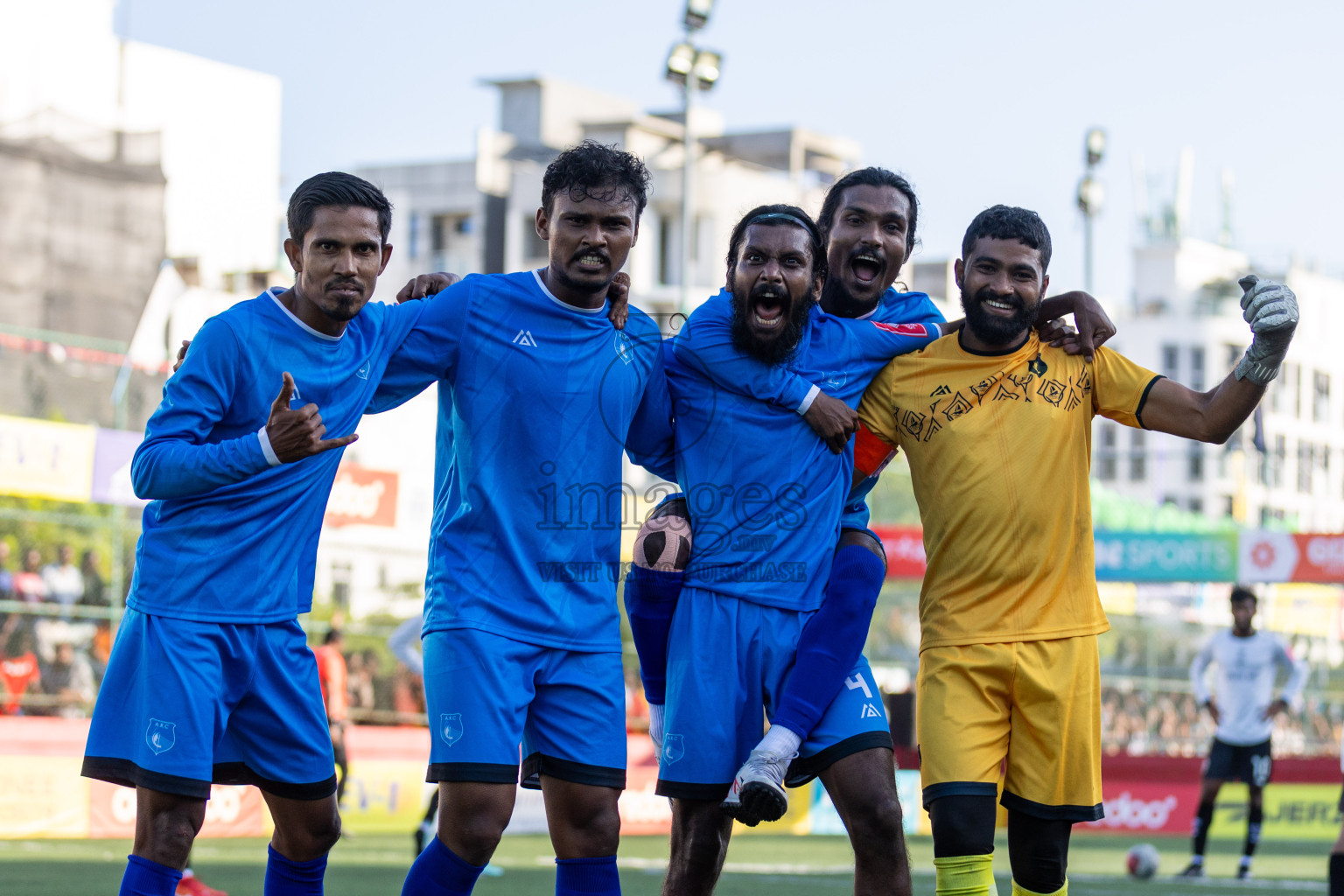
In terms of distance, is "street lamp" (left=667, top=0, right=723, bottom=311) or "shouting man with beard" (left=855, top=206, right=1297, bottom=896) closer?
"shouting man with beard" (left=855, top=206, right=1297, bottom=896)

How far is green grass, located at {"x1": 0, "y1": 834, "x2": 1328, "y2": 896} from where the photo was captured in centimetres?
1211

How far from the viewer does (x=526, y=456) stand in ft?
17.4

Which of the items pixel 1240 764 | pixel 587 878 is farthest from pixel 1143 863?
pixel 587 878

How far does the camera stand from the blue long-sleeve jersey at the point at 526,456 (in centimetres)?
523

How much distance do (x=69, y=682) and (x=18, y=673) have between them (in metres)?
0.55

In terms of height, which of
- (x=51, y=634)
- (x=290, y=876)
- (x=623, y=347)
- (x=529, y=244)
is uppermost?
(x=529, y=244)

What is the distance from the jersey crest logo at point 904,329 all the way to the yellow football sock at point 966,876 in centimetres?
179

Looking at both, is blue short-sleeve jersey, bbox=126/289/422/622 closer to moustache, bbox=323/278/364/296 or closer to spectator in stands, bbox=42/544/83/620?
moustache, bbox=323/278/364/296

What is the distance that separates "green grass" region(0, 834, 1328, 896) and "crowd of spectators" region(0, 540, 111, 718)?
141cm

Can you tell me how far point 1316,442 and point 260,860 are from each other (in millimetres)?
70851

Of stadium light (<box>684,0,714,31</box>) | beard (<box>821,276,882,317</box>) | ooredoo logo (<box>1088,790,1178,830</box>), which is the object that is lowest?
ooredoo logo (<box>1088,790,1178,830</box>)

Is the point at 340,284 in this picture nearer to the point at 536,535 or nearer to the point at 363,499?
the point at 536,535

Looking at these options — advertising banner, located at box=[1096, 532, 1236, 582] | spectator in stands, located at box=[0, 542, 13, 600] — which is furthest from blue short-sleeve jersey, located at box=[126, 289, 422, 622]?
advertising banner, located at box=[1096, 532, 1236, 582]

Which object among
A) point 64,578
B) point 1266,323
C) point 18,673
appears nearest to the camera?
point 1266,323
